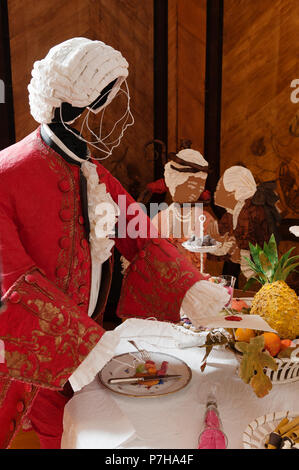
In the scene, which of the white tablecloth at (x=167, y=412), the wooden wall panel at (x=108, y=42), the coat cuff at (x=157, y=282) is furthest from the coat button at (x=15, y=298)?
the wooden wall panel at (x=108, y=42)

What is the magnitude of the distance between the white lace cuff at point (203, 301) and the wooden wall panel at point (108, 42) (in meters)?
1.65

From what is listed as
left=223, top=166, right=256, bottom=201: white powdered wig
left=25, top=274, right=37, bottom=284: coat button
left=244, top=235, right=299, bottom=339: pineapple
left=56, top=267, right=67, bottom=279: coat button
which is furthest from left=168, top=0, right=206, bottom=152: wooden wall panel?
left=25, top=274, right=37, bottom=284: coat button

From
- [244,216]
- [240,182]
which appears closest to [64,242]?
[244,216]

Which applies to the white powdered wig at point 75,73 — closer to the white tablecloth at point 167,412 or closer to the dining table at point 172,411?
the dining table at point 172,411

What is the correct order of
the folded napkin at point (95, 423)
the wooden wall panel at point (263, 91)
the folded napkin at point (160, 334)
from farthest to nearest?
the wooden wall panel at point (263, 91) → the folded napkin at point (160, 334) → the folded napkin at point (95, 423)

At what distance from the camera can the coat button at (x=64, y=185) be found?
97 centimetres

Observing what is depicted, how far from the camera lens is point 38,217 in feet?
3.06

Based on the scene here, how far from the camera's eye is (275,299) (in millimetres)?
1047

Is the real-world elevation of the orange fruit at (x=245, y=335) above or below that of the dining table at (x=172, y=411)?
above

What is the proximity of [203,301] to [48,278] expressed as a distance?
36 cm

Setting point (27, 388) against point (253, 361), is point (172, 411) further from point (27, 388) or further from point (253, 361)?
point (27, 388)

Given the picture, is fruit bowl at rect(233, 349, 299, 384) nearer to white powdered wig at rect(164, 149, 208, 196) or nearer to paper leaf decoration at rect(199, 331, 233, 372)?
paper leaf decoration at rect(199, 331, 233, 372)

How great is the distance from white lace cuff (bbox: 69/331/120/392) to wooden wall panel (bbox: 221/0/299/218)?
189 cm
